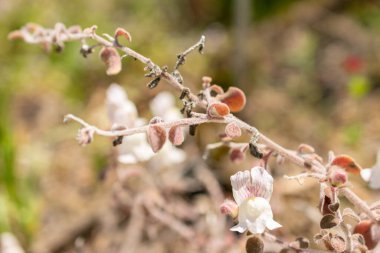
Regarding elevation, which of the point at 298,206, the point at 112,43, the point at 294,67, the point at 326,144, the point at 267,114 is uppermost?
the point at 294,67

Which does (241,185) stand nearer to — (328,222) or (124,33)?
(328,222)

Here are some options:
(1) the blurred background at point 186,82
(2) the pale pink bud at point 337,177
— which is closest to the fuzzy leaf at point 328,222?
(2) the pale pink bud at point 337,177

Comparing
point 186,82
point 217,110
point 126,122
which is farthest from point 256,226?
point 186,82

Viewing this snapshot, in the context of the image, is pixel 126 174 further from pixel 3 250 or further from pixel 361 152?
pixel 361 152

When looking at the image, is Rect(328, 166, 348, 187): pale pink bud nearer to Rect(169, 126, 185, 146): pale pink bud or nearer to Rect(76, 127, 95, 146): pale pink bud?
Rect(169, 126, 185, 146): pale pink bud

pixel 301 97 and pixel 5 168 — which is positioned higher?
pixel 301 97

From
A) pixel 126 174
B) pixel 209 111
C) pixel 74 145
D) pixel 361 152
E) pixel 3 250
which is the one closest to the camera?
pixel 209 111

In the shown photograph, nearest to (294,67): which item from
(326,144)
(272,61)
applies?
(272,61)
